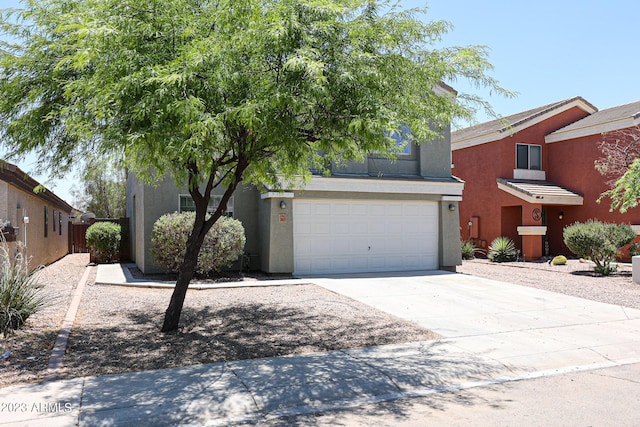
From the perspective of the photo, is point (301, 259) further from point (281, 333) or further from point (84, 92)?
point (84, 92)

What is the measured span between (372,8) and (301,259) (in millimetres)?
9300

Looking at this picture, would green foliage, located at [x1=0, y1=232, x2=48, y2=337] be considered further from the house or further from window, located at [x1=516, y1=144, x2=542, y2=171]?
window, located at [x1=516, y1=144, x2=542, y2=171]

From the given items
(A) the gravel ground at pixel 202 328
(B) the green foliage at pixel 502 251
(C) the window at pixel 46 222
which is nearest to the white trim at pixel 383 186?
(A) the gravel ground at pixel 202 328

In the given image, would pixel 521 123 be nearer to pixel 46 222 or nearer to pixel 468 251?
pixel 468 251

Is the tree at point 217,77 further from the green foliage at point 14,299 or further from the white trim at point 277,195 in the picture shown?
the white trim at point 277,195

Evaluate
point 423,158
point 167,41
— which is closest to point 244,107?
point 167,41

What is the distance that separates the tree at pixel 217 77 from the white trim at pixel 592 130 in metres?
16.5

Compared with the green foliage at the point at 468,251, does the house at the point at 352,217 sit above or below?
above

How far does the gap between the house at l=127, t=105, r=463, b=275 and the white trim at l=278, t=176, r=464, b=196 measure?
1.2 inches

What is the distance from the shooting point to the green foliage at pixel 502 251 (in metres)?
21.6

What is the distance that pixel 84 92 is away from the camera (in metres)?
6.05

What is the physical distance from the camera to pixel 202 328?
834cm

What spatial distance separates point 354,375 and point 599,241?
13.6m

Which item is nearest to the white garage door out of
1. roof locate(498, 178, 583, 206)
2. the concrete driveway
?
the concrete driveway
